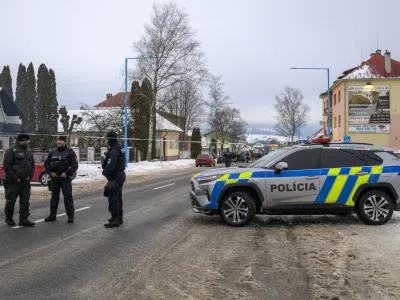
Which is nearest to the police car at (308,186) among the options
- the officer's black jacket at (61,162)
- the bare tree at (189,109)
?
the officer's black jacket at (61,162)

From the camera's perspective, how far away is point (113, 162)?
8.37m

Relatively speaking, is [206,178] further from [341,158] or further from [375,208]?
[375,208]

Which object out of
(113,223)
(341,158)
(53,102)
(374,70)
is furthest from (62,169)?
(53,102)

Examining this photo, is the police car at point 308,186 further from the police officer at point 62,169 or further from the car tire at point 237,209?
Result: the police officer at point 62,169

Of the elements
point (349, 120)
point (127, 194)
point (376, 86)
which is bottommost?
point (127, 194)

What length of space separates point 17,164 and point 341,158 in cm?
618

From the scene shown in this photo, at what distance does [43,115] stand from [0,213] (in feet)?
204

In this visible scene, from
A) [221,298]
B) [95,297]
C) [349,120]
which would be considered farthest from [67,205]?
[349,120]

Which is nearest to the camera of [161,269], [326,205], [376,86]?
[161,269]

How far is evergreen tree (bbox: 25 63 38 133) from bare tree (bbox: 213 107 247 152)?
30997 millimetres

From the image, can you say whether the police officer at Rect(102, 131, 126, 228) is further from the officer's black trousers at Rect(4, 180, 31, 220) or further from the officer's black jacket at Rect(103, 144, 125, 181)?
the officer's black trousers at Rect(4, 180, 31, 220)

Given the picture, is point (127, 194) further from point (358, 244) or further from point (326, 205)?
point (358, 244)

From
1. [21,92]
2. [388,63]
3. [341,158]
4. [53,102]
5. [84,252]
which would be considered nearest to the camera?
[84,252]

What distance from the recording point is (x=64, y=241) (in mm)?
7125
